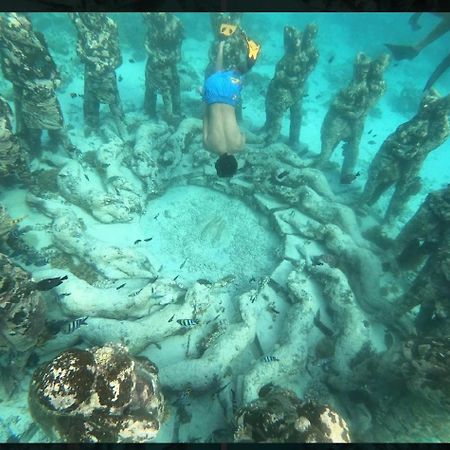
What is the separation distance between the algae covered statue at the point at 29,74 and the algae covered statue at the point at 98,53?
2.00 metres

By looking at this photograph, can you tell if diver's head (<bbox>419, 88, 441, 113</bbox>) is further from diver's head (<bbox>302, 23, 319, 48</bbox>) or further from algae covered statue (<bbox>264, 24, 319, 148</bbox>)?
diver's head (<bbox>302, 23, 319, 48</bbox>)

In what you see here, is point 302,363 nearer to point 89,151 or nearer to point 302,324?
point 302,324

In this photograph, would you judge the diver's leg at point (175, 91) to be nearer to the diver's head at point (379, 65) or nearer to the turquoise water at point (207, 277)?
the turquoise water at point (207, 277)

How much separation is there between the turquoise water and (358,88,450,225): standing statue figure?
1.45m

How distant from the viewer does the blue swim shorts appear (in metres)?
6.97

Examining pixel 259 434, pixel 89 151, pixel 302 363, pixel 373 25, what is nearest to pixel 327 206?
pixel 302 363

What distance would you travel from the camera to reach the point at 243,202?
10953 mm

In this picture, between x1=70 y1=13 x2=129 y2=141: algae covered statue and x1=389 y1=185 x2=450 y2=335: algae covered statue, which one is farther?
x1=70 y1=13 x2=129 y2=141: algae covered statue

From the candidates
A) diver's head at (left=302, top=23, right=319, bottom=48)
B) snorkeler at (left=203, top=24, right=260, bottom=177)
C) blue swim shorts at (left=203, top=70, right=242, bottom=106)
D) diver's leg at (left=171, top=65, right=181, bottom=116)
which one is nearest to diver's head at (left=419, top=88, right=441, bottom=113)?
diver's head at (left=302, top=23, right=319, bottom=48)

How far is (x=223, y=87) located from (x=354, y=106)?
6.37 m

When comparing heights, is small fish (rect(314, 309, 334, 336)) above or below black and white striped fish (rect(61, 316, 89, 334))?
below

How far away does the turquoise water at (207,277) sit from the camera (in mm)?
6141

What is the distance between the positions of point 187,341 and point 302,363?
242 cm

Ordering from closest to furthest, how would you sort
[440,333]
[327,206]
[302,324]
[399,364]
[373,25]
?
[399,364] < [440,333] < [302,324] < [327,206] < [373,25]
